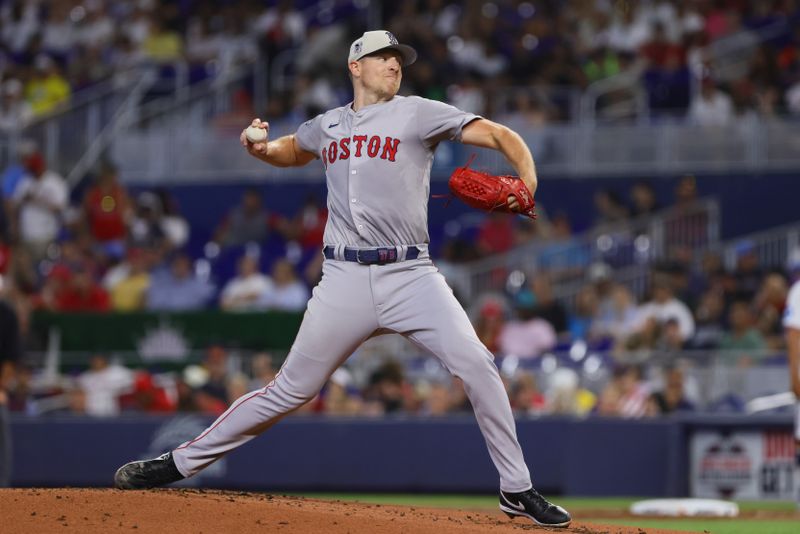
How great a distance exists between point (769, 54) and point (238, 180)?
6836 millimetres

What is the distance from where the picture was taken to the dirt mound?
20.7 ft

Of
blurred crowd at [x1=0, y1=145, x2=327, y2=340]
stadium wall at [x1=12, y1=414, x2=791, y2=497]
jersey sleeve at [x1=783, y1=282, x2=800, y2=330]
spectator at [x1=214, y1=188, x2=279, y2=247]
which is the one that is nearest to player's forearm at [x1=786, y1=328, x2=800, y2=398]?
jersey sleeve at [x1=783, y1=282, x2=800, y2=330]

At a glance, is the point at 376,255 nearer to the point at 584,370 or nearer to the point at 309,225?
the point at 584,370

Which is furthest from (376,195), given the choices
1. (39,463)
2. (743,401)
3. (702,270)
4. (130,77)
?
(130,77)

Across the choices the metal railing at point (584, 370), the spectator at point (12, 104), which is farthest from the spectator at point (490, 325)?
the spectator at point (12, 104)

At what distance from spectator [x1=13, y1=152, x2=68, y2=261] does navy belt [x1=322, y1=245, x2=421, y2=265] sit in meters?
12.4

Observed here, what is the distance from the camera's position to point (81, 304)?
16734 mm

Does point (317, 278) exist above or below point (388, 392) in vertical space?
above

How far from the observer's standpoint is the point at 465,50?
19.5 m

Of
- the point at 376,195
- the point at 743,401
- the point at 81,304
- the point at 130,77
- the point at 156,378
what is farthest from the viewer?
the point at 130,77

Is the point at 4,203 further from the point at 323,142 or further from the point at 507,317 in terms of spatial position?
the point at 323,142

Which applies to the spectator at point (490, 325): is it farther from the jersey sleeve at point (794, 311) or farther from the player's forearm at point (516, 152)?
the player's forearm at point (516, 152)

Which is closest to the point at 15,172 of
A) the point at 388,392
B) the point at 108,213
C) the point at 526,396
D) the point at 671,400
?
the point at 108,213

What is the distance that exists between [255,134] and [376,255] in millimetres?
870
